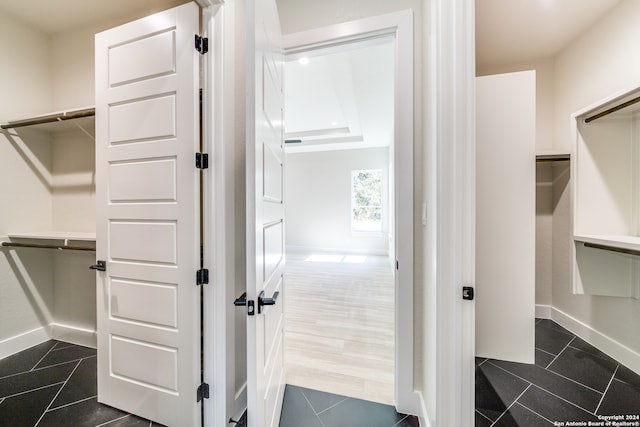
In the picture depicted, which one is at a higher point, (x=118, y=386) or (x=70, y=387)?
(x=118, y=386)

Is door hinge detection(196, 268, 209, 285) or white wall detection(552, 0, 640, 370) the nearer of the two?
door hinge detection(196, 268, 209, 285)

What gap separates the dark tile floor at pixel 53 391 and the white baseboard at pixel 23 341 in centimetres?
5

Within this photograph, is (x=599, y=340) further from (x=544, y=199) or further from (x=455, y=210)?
(x=455, y=210)

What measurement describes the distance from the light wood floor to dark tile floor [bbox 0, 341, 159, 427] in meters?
1.06

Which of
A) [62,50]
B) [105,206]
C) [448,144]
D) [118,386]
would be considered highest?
[62,50]

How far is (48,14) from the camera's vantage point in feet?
6.39

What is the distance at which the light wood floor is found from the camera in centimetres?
165

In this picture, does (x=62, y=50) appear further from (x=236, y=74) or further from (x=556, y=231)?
(x=556, y=231)

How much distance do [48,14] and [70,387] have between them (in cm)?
298

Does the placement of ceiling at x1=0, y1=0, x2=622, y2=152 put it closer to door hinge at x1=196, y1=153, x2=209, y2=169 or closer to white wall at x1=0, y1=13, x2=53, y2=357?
white wall at x1=0, y1=13, x2=53, y2=357

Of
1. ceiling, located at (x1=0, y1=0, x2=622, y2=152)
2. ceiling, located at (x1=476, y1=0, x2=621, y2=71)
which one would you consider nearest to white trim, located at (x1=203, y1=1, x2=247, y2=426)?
ceiling, located at (x1=0, y1=0, x2=622, y2=152)

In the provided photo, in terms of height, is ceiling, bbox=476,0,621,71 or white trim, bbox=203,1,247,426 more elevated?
ceiling, bbox=476,0,621,71

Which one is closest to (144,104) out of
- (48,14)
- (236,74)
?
(236,74)

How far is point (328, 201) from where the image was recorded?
658cm
